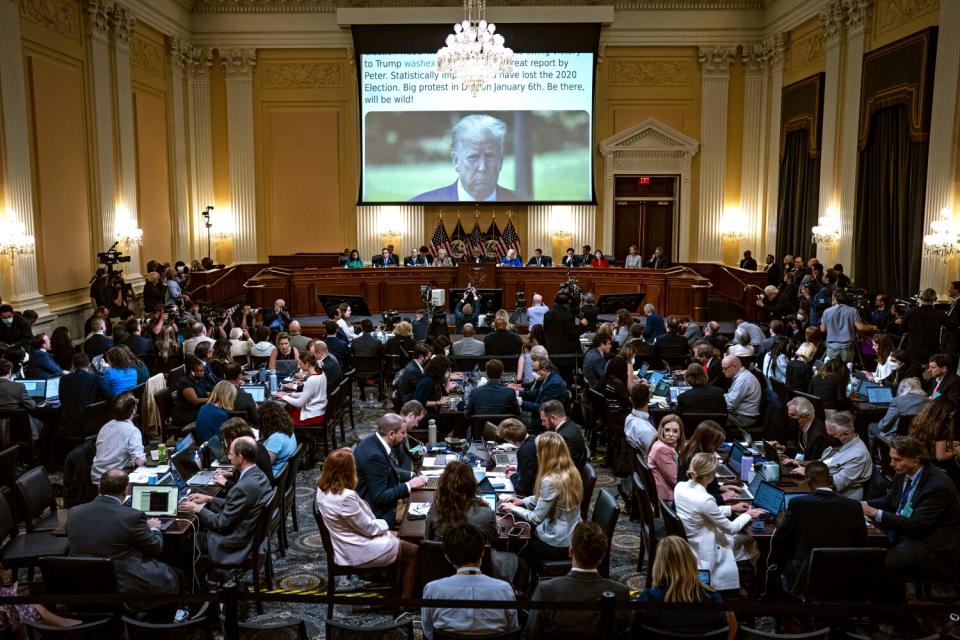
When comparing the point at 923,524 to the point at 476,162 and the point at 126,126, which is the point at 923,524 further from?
the point at 476,162

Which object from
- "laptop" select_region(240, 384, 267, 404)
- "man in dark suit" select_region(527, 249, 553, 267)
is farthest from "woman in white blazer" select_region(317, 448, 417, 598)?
"man in dark suit" select_region(527, 249, 553, 267)

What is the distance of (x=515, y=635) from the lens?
12.9 feet

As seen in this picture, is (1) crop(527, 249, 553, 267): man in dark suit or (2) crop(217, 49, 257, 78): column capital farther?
(2) crop(217, 49, 257, 78): column capital

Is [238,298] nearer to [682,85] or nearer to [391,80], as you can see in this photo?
[391,80]

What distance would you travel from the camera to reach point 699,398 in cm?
812

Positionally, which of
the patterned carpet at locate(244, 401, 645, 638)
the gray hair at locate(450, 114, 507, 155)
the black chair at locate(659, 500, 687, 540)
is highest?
the gray hair at locate(450, 114, 507, 155)

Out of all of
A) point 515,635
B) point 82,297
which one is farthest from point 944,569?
point 82,297

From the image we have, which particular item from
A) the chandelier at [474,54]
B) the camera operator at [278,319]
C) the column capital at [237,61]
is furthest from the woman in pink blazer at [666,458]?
the column capital at [237,61]

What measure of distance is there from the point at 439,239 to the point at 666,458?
1560cm

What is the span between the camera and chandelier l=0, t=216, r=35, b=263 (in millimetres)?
12797

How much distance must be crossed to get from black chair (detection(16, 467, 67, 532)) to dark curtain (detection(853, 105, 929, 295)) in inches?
492

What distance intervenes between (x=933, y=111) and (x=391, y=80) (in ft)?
39.3

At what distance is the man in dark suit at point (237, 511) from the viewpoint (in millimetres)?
5566

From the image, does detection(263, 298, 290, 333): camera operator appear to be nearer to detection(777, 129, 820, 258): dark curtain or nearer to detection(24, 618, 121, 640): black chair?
detection(24, 618, 121, 640): black chair
